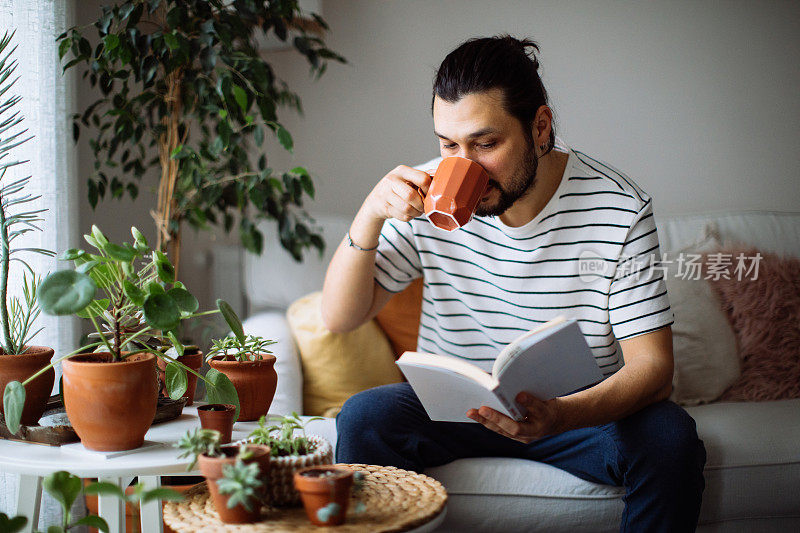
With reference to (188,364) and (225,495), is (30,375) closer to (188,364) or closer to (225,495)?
(188,364)

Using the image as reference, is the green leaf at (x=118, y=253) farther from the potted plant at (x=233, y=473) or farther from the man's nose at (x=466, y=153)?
the man's nose at (x=466, y=153)

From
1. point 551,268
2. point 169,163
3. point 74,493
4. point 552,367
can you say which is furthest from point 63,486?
point 169,163

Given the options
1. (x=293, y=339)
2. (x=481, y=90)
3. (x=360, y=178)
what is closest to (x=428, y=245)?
(x=481, y=90)

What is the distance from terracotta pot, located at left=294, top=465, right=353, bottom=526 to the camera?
714 mm

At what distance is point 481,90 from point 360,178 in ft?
3.78

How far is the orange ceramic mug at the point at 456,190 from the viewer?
110 cm

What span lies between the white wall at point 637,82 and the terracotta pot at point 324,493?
5.61ft

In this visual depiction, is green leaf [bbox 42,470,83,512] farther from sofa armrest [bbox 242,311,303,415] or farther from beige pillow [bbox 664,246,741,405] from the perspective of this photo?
beige pillow [bbox 664,246,741,405]

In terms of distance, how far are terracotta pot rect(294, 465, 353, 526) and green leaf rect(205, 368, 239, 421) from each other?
255 millimetres

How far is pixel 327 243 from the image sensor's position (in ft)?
6.53

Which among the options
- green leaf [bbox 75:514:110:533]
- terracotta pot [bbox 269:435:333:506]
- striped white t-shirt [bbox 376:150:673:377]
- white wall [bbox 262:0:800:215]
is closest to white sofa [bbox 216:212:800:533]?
striped white t-shirt [bbox 376:150:673:377]

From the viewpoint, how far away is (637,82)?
2260mm

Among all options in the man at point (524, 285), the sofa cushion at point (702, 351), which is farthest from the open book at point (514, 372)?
the sofa cushion at point (702, 351)

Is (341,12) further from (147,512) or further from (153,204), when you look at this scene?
(147,512)
